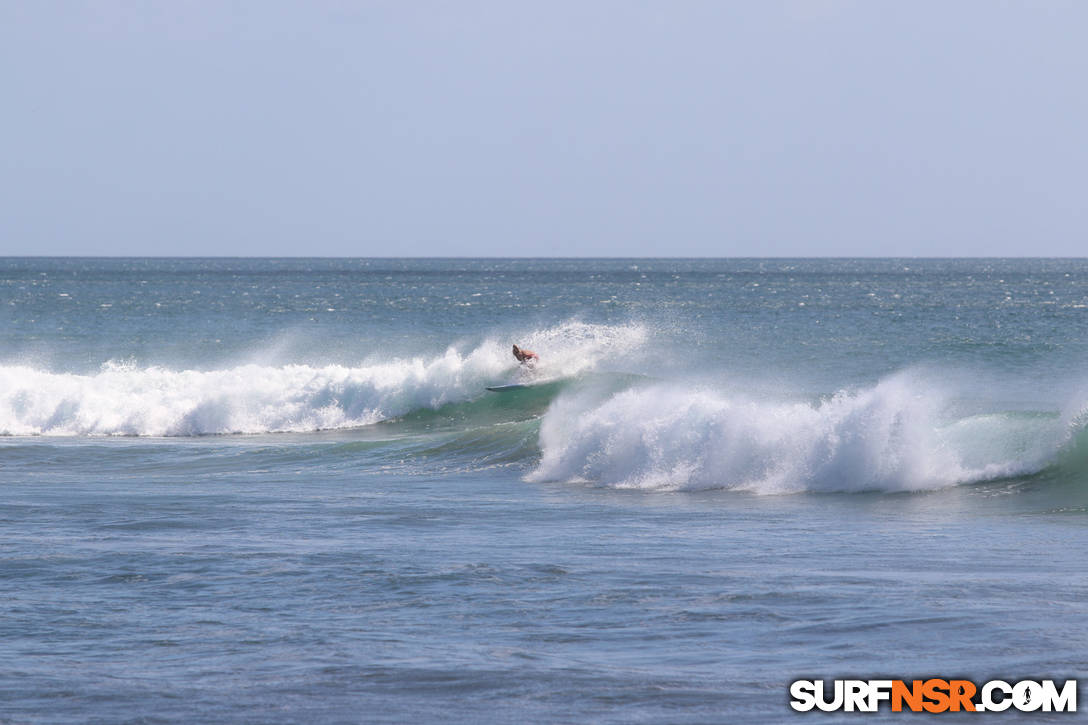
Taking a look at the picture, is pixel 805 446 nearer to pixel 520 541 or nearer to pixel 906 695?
pixel 520 541

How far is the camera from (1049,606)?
9.28 meters

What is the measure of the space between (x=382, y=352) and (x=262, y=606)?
36.1m

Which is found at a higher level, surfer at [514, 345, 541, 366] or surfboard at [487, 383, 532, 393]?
surfer at [514, 345, 541, 366]

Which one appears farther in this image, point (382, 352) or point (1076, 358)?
point (382, 352)

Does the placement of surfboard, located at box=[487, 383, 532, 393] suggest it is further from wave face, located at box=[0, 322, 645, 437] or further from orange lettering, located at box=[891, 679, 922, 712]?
orange lettering, located at box=[891, 679, 922, 712]

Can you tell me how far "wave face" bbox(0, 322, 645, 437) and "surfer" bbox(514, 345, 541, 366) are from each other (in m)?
0.24

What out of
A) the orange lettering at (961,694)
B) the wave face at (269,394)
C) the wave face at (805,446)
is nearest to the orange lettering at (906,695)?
the orange lettering at (961,694)

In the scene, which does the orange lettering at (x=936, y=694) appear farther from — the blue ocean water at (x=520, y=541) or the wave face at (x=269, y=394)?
the wave face at (x=269, y=394)

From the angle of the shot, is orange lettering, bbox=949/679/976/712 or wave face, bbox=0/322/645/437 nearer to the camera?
orange lettering, bbox=949/679/976/712

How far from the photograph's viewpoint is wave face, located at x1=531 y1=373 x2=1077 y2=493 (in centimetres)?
1625

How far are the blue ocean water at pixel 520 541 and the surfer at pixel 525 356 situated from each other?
0.93ft

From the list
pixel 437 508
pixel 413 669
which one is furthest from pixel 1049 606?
pixel 437 508

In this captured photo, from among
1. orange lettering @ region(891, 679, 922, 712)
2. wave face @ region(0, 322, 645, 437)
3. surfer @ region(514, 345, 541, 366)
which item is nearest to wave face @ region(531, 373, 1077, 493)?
surfer @ region(514, 345, 541, 366)

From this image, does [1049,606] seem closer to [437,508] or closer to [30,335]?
[437,508]
